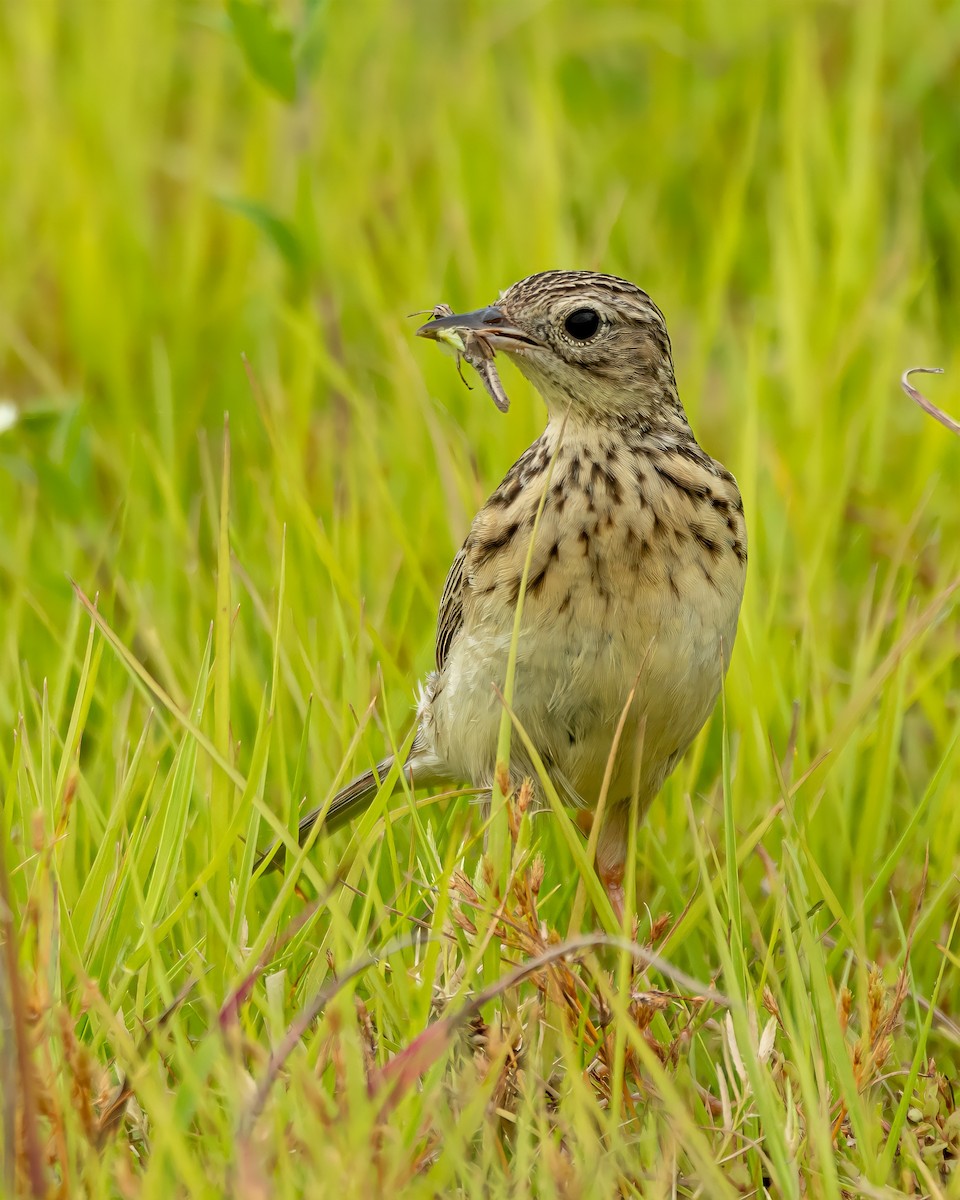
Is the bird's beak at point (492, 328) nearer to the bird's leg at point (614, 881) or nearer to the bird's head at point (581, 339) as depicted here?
the bird's head at point (581, 339)

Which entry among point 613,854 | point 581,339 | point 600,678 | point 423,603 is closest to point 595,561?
point 600,678

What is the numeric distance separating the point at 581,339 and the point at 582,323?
3 cm

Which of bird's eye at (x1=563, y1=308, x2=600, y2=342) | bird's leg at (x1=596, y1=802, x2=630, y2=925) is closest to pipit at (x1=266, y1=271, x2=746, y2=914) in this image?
bird's eye at (x1=563, y1=308, x2=600, y2=342)

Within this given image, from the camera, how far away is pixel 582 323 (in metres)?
3.38

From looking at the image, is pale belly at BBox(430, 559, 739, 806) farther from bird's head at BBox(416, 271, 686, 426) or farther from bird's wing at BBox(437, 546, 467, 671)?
bird's head at BBox(416, 271, 686, 426)

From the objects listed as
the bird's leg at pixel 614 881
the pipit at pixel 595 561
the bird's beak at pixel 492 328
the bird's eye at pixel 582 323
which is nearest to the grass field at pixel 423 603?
the bird's leg at pixel 614 881

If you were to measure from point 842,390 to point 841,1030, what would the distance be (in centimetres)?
271

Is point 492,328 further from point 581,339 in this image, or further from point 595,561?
point 595,561

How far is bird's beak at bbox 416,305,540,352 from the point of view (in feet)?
10.9

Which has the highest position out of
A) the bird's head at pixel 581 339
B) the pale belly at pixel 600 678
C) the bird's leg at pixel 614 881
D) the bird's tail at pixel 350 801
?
the bird's head at pixel 581 339

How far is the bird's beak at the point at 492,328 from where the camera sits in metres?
3.33

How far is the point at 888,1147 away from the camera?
2564mm

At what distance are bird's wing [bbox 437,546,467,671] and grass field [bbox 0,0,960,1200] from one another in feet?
0.52

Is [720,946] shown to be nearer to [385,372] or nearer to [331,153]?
[385,372]
